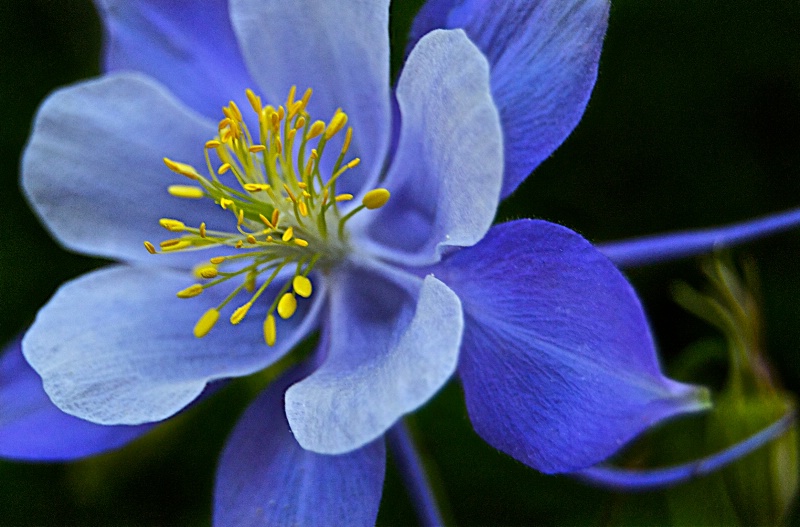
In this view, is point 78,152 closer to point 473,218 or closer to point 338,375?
point 338,375

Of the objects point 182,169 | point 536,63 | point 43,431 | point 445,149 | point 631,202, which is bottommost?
point 43,431

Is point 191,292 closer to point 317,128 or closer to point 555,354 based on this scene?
point 317,128

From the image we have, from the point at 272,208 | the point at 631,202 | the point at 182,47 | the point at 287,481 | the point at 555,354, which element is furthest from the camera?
the point at 631,202

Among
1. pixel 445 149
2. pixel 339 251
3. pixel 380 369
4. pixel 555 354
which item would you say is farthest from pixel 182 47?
pixel 555 354

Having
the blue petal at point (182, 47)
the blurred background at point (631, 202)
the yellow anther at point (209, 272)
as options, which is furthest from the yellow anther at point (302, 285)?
the blurred background at point (631, 202)

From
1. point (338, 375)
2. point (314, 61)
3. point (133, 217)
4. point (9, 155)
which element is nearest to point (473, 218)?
point (338, 375)

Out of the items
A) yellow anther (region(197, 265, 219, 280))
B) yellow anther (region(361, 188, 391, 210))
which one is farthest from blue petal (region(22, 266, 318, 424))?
yellow anther (region(361, 188, 391, 210))

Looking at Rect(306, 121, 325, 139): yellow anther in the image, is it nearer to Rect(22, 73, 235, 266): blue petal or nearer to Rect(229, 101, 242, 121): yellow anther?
Rect(229, 101, 242, 121): yellow anther
